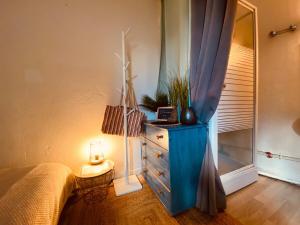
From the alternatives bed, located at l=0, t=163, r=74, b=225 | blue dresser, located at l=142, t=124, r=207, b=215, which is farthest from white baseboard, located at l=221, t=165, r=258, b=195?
bed, located at l=0, t=163, r=74, b=225

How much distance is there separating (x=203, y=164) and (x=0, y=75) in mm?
2070

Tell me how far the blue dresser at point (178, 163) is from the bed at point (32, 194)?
33.4 inches

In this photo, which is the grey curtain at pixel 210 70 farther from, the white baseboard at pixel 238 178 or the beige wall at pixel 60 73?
the beige wall at pixel 60 73

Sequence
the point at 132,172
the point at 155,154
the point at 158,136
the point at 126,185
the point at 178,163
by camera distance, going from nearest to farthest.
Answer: the point at 178,163, the point at 158,136, the point at 155,154, the point at 126,185, the point at 132,172

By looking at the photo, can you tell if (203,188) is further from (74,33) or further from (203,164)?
(74,33)

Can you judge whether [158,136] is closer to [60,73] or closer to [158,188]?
[158,188]

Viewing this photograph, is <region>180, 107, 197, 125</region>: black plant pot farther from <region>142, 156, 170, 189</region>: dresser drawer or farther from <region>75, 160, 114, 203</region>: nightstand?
<region>75, 160, 114, 203</region>: nightstand

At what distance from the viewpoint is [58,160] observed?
1.50 meters

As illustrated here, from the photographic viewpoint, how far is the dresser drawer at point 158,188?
1172 millimetres

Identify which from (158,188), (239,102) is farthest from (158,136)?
(239,102)

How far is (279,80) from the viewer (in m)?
1.67

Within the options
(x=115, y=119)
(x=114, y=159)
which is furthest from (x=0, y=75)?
(x=114, y=159)

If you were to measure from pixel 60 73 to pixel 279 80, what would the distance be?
2.62 metres

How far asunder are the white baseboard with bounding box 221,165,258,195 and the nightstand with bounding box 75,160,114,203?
1249 millimetres
